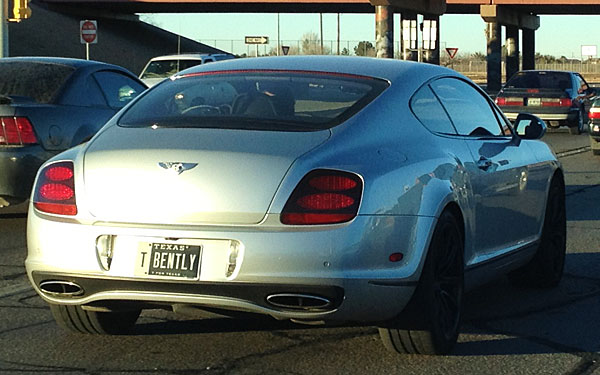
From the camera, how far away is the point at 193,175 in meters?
5.30

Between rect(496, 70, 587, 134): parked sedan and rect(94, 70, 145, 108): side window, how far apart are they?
56.2 feet

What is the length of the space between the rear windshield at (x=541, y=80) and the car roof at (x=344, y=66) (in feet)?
75.9

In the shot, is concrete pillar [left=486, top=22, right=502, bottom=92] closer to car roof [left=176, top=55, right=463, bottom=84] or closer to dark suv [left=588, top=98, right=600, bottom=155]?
dark suv [left=588, top=98, right=600, bottom=155]

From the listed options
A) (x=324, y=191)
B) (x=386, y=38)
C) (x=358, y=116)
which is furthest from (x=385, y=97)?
(x=386, y=38)

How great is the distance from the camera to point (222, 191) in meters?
5.25

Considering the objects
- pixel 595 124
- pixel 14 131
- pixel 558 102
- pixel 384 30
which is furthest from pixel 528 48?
pixel 14 131

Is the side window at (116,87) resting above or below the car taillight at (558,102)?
above

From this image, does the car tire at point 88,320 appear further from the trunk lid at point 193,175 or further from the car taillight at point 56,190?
the trunk lid at point 193,175

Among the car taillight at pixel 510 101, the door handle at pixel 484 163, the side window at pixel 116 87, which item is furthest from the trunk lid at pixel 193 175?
the car taillight at pixel 510 101

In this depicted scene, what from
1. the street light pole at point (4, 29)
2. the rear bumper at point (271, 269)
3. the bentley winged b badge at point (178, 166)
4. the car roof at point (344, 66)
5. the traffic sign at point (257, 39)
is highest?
the traffic sign at point (257, 39)

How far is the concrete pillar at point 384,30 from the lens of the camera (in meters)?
55.0

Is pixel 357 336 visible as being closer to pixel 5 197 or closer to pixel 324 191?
pixel 324 191

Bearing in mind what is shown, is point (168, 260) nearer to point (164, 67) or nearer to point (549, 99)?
point (549, 99)

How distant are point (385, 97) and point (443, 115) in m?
0.62
